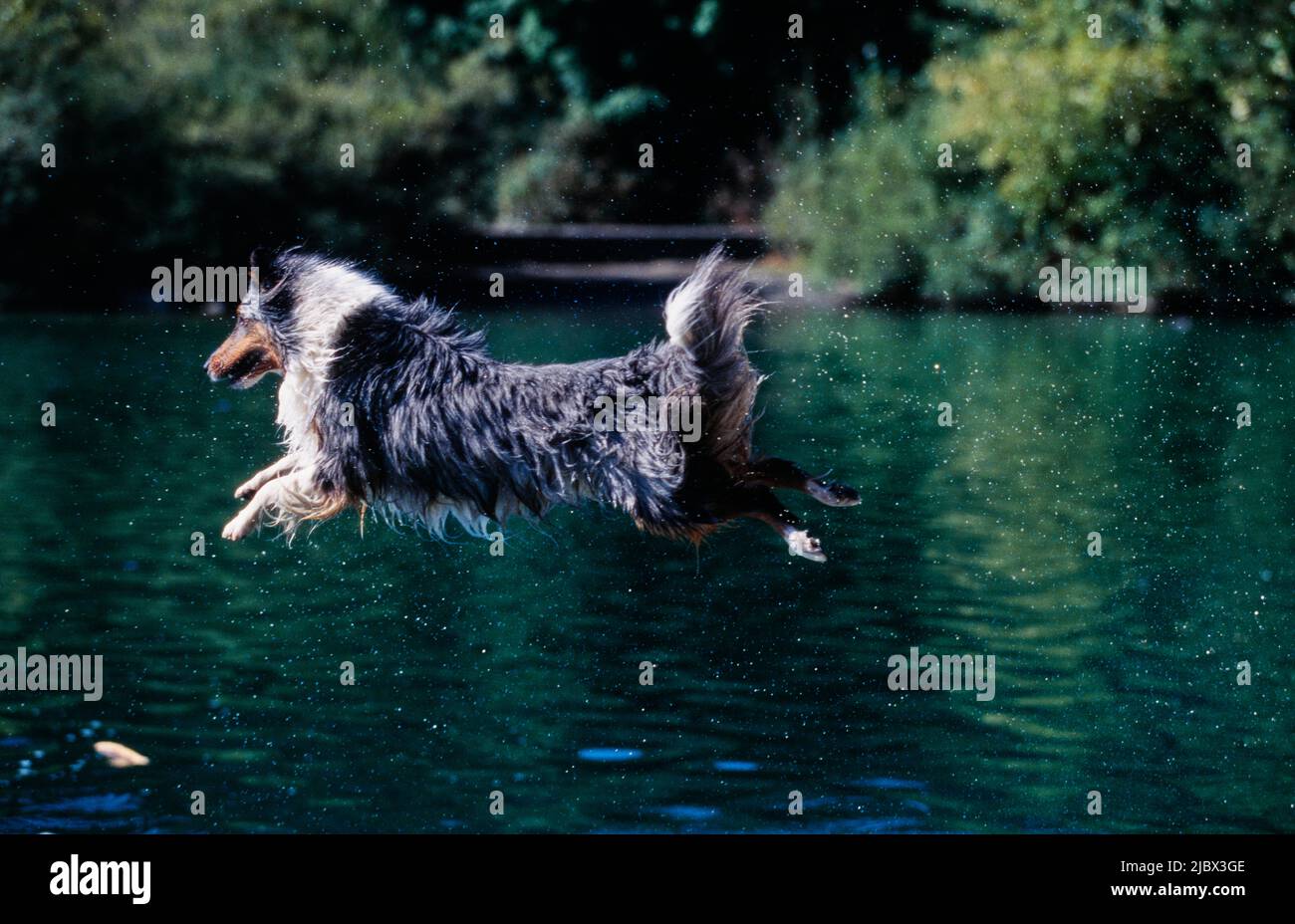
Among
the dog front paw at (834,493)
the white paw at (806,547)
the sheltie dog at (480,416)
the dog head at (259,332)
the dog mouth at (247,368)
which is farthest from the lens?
the dog mouth at (247,368)

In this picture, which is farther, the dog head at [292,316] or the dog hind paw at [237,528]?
the dog head at [292,316]

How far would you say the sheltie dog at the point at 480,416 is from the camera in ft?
32.6

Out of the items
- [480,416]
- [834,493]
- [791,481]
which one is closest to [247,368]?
[480,416]

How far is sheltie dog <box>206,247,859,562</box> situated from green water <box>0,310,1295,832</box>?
1.24 metres

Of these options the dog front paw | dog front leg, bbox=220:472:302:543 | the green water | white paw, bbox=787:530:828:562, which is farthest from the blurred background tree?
white paw, bbox=787:530:828:562

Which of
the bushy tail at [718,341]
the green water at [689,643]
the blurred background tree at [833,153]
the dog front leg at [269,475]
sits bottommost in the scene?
the green water at [689,643]

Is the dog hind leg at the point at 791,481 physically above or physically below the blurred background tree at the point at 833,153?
below

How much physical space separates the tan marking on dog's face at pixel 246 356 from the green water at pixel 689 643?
1925 millimetres

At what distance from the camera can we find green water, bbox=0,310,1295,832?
971cm

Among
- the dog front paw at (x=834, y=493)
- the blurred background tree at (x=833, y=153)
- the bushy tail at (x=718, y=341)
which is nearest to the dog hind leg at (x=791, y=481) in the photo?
the dog front paw at (x=834, y=493)

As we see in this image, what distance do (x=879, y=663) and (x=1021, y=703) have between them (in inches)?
39.6

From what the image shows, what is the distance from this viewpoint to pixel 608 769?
9.99m

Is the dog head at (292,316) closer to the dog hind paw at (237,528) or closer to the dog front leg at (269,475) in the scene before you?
the dog front leg at (269,475)
